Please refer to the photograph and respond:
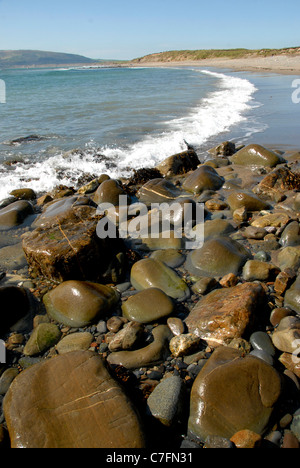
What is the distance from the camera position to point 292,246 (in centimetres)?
412

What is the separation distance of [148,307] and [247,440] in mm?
1455

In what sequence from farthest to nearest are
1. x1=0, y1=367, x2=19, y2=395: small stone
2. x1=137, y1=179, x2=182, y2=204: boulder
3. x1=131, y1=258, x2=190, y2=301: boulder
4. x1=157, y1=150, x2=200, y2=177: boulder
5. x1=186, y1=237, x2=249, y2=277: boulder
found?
1. x1=157, y1=150, x2=200, y2=177: boulder
2. x1=137, y1=179, x2=182, y2=204: boulder
3. x1=186, y1=237, x2=249, y2=277: boulder
4. x1=131, y1=258, x2=190, y2=301: boulder
5. x1=0, y1=367, x2=19, y2=395: small stone

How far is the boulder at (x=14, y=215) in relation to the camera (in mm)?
5246

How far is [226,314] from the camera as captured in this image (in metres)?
2.95

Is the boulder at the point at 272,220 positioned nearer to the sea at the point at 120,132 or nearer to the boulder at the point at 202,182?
the boulder at the point at 202,182

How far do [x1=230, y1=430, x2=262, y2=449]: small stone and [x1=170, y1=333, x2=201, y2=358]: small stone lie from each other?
80cm

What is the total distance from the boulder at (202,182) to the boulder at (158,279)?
9.52 ft

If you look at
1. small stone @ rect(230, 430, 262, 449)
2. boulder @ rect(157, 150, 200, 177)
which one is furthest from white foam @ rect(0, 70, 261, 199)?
small stone @ rect(230, 430, 262, 449)

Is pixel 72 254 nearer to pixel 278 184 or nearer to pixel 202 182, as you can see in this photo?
pixel 202 182

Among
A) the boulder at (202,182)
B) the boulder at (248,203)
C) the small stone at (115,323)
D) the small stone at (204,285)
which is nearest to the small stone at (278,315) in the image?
the small stone at (204,285)

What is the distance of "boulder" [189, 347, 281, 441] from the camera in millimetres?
2145

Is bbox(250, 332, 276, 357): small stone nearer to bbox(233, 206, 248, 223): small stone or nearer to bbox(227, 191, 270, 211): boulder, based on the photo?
bbox(233, 206, 248, 223): small stone

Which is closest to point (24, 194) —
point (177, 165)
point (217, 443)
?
point (177, 165)
